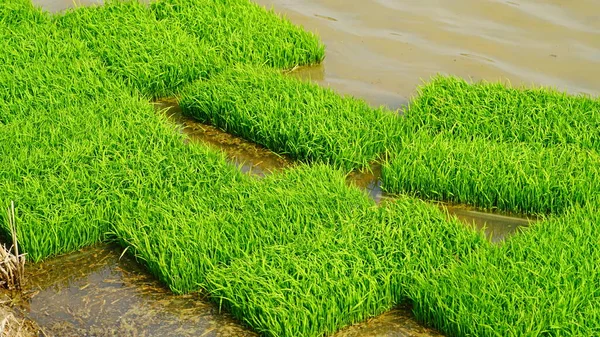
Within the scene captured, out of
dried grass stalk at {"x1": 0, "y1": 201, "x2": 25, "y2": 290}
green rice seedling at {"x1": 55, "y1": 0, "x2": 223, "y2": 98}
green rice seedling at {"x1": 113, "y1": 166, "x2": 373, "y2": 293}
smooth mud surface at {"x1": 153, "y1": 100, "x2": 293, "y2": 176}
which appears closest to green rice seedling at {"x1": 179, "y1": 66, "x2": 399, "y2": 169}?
smooth mud surface at {"x1": 153, "y1": 100, "x2": 293, "y2": 176}

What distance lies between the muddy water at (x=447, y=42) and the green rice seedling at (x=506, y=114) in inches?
17.2

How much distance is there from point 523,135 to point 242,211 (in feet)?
5.61

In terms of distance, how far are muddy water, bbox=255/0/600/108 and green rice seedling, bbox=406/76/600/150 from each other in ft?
1.43

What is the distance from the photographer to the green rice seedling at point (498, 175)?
4.48m

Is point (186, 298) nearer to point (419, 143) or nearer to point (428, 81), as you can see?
point (419, 143)

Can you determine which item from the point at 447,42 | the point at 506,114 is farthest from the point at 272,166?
the point at 447,42

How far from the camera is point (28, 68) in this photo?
564 centimetres

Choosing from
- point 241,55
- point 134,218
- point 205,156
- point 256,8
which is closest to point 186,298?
point 134,218

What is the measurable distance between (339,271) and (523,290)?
747 mm

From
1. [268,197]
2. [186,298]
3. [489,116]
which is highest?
[489,116]

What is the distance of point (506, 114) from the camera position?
518cm

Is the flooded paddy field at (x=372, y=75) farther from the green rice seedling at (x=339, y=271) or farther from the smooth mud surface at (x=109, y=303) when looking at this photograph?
the green rice seedling at (x=339, y=271)

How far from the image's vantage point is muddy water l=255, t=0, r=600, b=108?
5992 mm

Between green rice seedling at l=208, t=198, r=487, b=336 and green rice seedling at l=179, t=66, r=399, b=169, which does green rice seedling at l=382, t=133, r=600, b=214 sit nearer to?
green rice seedling at l=179, t=66, r=399, b=169
